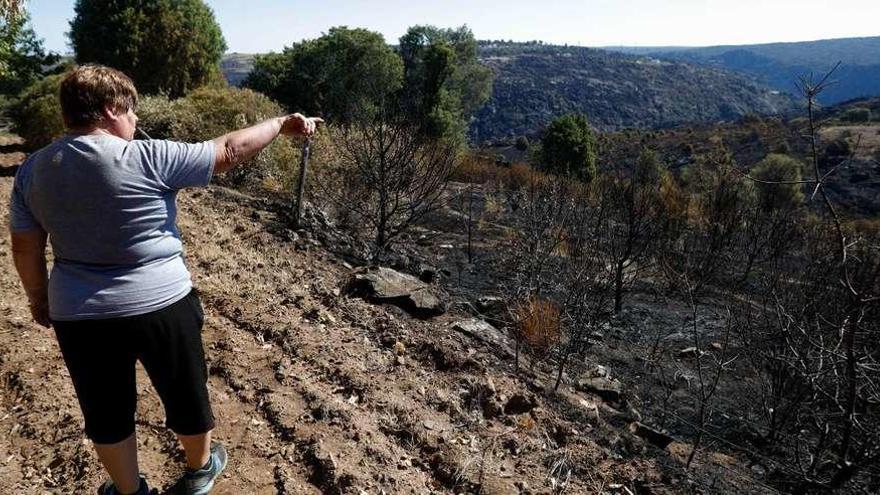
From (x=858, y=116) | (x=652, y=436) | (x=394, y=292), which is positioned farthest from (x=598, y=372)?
(x=858, y=116)

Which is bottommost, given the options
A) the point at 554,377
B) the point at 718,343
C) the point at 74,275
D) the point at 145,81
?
the point at 718,343

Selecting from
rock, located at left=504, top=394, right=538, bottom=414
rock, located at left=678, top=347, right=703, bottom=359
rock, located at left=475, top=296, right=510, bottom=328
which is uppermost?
rock, located at left=504, top=394, right=538, bottom=414

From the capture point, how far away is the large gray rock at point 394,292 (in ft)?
18.4

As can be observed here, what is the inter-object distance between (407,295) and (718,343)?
677 centimetres

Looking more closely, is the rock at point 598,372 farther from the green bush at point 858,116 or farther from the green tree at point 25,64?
the green bush at point 858,116

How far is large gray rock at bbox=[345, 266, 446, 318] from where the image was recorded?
221 inches

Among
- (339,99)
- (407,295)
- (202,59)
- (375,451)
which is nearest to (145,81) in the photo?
(202,59)

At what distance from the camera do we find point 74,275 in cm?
173

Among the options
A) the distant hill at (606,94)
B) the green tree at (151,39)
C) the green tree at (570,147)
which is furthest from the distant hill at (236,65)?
the green tree at (151,39)

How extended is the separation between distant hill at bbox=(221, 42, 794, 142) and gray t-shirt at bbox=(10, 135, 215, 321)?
310 feet

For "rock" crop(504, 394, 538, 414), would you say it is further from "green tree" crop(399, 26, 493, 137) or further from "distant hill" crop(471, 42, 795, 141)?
"distant hill" crop(471, 42, 795, 141)

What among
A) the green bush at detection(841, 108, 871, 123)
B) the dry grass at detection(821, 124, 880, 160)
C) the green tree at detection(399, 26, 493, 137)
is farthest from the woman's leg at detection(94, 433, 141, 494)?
the green bush at detection(841, 108, 871, 123)

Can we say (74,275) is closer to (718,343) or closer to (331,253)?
(331,253)

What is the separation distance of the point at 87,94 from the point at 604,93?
128 m
